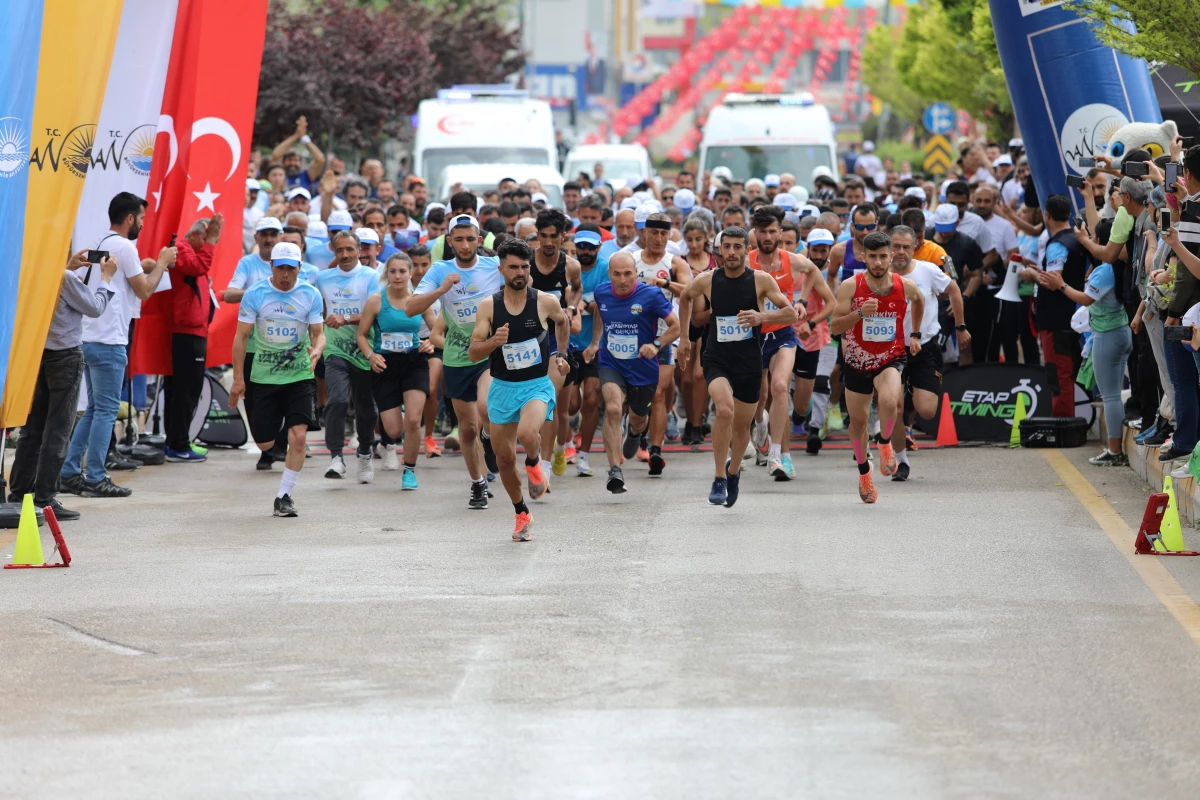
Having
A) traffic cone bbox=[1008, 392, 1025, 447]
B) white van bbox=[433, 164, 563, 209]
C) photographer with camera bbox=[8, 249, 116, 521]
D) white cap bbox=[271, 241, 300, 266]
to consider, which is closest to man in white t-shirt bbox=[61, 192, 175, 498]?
white cap bbox=[271, 241, 300, 266]

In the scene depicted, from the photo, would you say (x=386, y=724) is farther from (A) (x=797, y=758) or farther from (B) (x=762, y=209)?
(B) (x=762, y=209)

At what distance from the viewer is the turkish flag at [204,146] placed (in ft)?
49.2

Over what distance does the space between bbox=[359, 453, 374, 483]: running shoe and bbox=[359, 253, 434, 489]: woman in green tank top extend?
263 millimetres

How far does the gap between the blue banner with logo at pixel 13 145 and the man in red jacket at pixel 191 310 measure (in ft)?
12.7

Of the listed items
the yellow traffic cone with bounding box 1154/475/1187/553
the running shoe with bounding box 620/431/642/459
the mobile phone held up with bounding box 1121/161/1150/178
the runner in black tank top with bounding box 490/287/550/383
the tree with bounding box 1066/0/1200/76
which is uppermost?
the tree with bounding box 1066/0/1200/76

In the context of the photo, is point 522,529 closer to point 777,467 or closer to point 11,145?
point 777,467

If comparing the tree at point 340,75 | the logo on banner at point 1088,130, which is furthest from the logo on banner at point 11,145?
the tree at point 340,75

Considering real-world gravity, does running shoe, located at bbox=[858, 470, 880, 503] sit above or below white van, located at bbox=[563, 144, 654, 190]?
below

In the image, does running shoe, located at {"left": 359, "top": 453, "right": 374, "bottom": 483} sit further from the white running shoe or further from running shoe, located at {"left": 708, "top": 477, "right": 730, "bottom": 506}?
running shoe, located at {"left": 708, "top": 477, "right": 730, "bottom": 506}

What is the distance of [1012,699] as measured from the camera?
264 inches

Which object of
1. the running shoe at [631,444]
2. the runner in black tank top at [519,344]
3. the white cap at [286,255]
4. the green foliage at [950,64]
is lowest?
the running shoe at [631,444]

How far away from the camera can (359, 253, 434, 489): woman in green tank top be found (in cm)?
1391

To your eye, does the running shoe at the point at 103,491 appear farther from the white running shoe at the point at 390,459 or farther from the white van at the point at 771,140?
the white van at the point at 771,140

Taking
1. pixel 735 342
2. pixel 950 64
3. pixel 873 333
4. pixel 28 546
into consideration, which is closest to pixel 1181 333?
pixel 873 333
